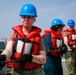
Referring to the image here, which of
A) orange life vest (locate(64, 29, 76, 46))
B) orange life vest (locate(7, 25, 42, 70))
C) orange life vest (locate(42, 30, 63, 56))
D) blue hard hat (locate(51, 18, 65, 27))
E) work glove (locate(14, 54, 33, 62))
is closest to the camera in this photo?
work glove (locate(14, 54, 33, 62))

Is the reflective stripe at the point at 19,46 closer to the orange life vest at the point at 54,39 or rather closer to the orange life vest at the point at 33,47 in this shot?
the orange life vest at the point at 33,47

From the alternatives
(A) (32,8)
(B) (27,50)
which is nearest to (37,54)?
(B) (27,50)

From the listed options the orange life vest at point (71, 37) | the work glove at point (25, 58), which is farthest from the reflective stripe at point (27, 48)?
the orange life vest at point (71, 37)

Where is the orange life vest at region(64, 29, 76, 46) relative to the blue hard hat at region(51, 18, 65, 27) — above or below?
below

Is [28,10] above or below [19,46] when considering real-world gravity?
above

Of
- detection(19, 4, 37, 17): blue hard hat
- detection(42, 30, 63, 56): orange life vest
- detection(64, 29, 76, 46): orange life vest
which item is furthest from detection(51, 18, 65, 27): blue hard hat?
detection(19, 4, 37, 17): blue hard hat

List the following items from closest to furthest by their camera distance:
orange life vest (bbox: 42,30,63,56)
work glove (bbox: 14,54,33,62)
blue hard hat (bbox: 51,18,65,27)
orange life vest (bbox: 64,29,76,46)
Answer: work glove (bbox: 14,54,33,62) → orange life vest (bbox: 42,30,63,56) → blue hard hat (bbox: 51,18,65,27) → orange life vest (bbox: 64,29,76,46)

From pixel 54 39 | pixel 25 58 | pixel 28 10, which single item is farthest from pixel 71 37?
pixel 25 58

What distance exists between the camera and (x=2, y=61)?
312cm

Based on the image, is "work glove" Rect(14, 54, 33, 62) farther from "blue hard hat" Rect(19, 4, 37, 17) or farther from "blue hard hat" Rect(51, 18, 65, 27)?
"blue hard hat" Rect(51, 18, 65, 27)

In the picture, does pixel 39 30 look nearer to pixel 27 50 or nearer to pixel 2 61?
pixel 27 50

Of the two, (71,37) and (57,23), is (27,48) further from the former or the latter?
(71,37)

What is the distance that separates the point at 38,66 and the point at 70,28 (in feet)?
15.6

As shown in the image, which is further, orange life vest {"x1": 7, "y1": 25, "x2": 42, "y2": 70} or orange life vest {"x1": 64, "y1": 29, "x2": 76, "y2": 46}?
orange life vest {"x1": 64, "y1": 29, "x2": 76, "y2": 46}
